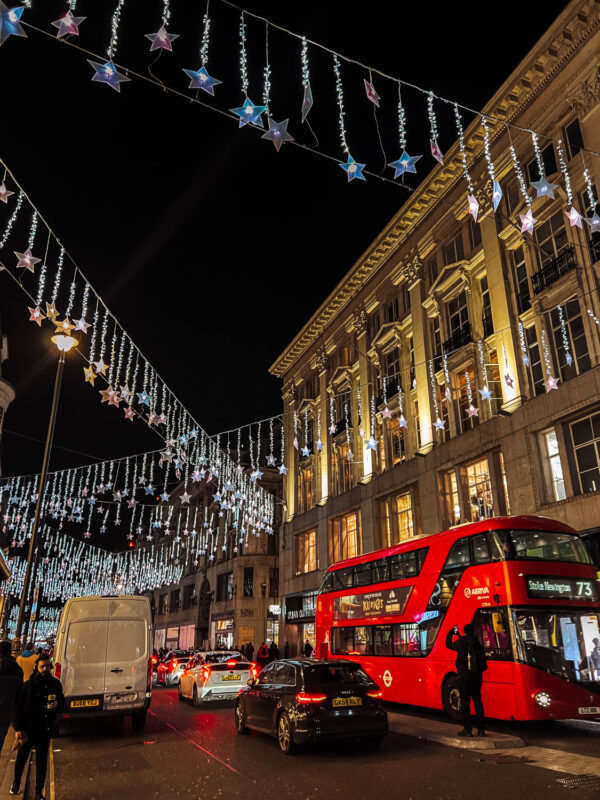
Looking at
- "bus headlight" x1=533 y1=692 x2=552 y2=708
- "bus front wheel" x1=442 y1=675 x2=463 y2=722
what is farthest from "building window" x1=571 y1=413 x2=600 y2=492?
"bus headlight" x1=533 y1=692 x2=552 y2=708

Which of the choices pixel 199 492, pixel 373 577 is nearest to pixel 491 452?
pixel 373 577

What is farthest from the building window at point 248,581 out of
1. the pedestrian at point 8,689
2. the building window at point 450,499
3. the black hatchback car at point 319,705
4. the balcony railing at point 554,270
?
the pedestrian at point 8,689

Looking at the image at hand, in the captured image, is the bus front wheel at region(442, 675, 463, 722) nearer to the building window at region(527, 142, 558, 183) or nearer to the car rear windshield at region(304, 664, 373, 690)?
the car rear windshield at region(304, 664, 373, 690)

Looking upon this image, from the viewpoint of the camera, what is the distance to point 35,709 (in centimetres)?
698

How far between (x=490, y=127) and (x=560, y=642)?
20.4 meters

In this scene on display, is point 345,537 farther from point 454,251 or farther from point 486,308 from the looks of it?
point 454,251

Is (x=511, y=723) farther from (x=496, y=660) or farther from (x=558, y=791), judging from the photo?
(x=558, y=791)

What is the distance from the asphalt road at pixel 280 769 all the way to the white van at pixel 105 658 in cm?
59

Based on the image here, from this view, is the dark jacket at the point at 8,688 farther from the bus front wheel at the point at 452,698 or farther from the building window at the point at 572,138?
the building window at the point at 572,138

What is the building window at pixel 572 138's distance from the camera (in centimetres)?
2011

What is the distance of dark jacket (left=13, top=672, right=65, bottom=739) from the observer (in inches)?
269

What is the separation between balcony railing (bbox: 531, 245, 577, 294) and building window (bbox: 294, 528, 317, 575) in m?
21.0

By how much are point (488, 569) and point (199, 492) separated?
172ft

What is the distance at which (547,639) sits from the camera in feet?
36.2
